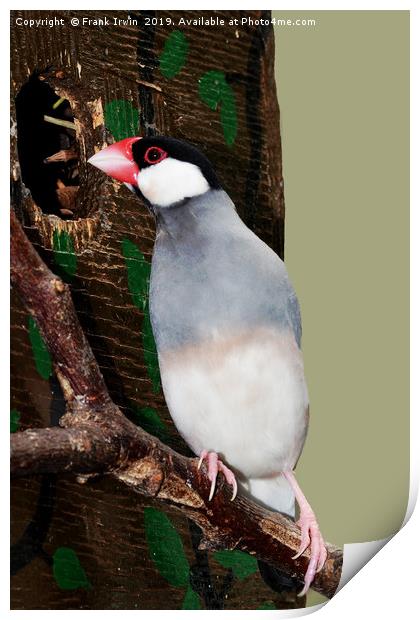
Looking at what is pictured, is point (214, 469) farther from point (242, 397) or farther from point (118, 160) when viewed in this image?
point (118, 160)

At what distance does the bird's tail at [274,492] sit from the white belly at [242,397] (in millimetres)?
35

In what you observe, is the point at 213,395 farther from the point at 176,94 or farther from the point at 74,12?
the point at 74,12

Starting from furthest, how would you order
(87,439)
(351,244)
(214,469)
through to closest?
(351,244) → (214,469) → (87,439)

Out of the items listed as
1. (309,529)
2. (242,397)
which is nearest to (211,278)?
(242,397)

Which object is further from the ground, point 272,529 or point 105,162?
point 105,162

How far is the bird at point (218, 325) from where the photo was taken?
1.35 meters

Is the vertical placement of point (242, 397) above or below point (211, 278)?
below

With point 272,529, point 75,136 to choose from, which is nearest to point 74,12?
point 75,136

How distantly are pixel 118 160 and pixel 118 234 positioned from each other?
0.11 m

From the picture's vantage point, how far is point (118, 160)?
1.36 metres

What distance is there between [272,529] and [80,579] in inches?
11.5
